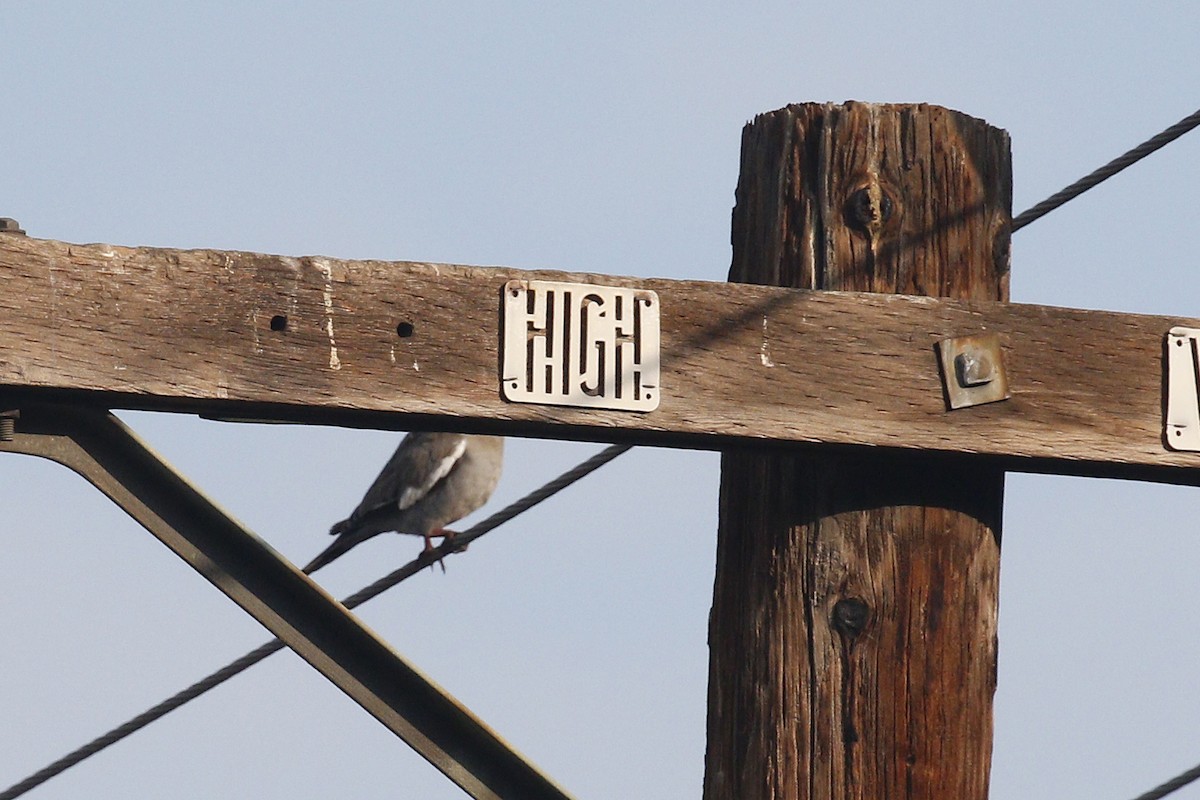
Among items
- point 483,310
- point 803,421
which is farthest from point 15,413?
point 803,421

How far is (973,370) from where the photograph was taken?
3014mm

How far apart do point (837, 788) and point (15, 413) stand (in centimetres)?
146

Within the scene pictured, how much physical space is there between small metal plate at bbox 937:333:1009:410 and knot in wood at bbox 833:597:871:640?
37 centimetres


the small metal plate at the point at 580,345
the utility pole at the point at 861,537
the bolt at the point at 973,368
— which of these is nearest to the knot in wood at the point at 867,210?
the utility pole at the point at 861,537

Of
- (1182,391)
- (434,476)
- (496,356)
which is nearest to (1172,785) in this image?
(1182,391)

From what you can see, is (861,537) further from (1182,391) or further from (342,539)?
(342,539)

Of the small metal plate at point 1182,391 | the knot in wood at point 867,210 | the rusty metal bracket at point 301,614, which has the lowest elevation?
the rusty metal bracket at point 301,614

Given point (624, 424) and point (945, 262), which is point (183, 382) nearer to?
point (624, 424)

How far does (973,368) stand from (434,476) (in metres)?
6.21

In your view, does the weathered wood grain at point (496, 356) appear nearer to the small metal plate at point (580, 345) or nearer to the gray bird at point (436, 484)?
the small metal plate at point (580, 345)

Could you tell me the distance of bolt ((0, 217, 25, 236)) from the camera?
2804 mm

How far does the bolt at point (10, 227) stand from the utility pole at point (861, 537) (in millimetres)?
1226

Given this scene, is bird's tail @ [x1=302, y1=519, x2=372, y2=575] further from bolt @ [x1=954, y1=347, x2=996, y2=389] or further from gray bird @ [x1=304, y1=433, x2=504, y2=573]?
bolt @ [x1=954, y1=347, x2=996, y2=389]

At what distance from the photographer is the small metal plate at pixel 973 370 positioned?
3.01 metres
